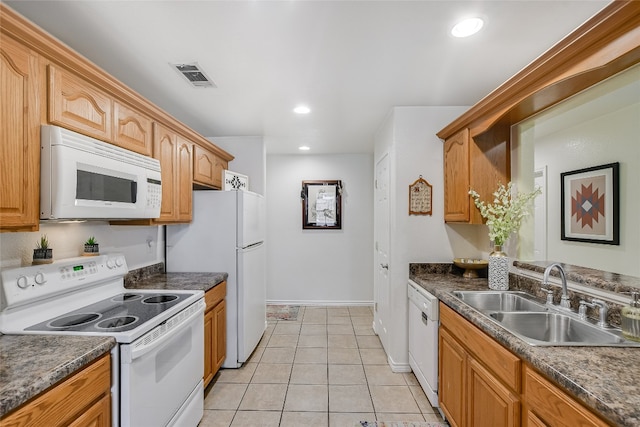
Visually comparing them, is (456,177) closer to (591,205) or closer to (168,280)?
(591,205)

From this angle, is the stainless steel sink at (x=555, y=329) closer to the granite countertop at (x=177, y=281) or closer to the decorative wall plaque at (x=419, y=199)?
the decorative wall plaque at (x=419, y=199)

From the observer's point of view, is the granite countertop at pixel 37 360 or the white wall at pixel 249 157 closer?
the granite countertop at pixel 37 360

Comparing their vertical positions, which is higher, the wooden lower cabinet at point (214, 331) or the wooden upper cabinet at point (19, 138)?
the wooden upper cabinet at point (19, 138)

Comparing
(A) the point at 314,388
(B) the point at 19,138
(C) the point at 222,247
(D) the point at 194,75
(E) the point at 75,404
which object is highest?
(D) the point at 194,75

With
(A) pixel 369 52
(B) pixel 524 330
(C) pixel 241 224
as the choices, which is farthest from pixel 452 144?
(C) pixel 241 224

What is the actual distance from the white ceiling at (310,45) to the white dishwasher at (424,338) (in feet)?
5.31

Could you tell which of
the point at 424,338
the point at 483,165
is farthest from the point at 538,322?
the point at 483,165

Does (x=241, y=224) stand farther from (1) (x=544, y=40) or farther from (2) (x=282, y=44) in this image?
(1) (x=544, y=40)

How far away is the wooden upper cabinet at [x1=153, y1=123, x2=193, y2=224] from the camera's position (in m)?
2.38

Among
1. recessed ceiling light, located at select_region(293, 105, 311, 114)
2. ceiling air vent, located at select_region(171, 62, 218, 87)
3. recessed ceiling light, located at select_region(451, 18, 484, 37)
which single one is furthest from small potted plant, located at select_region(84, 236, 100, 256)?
recessed ceiling light, located at select_region(451, 18, 484, 37)

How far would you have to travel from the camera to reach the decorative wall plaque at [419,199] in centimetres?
285

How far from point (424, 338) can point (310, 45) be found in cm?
220

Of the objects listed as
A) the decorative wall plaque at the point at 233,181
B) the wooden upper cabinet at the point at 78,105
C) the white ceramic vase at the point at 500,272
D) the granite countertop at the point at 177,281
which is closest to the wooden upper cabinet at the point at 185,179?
the granite countertop at the point at 177,281

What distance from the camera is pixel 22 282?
4.93ft
